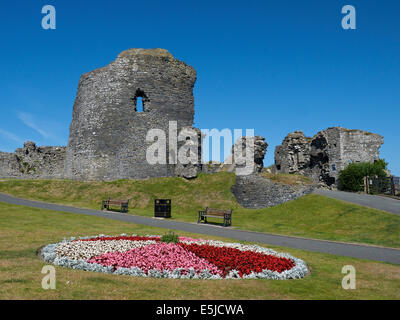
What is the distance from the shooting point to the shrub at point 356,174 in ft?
110

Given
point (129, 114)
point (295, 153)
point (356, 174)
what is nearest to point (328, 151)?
point (295, 153)

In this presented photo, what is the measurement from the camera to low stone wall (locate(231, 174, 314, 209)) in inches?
896

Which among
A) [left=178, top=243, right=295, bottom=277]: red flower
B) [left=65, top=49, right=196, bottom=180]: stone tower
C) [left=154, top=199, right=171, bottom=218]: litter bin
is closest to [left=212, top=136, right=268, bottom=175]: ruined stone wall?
[left=154, top=199, right=171, bottom=218]: litter bin

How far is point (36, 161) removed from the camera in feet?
135

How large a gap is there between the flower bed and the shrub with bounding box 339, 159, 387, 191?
26.4 m

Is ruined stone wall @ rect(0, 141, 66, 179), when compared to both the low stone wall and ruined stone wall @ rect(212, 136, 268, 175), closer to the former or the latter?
ruined stone wall @ rect(212, 136, 268, 175)

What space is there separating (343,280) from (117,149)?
27065 millimetres

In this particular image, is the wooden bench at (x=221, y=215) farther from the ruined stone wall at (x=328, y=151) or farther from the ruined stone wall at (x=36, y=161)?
the ruined stone wall at (x=36, y=161)

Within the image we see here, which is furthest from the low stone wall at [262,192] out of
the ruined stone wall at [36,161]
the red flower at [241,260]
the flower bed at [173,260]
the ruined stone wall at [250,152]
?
the ruined stone wall at [36,161]

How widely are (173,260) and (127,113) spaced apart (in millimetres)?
25310

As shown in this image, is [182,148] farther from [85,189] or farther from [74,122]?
[74,122]

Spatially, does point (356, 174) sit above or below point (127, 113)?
below

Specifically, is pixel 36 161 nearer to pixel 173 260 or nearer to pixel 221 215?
pixel 221 215
